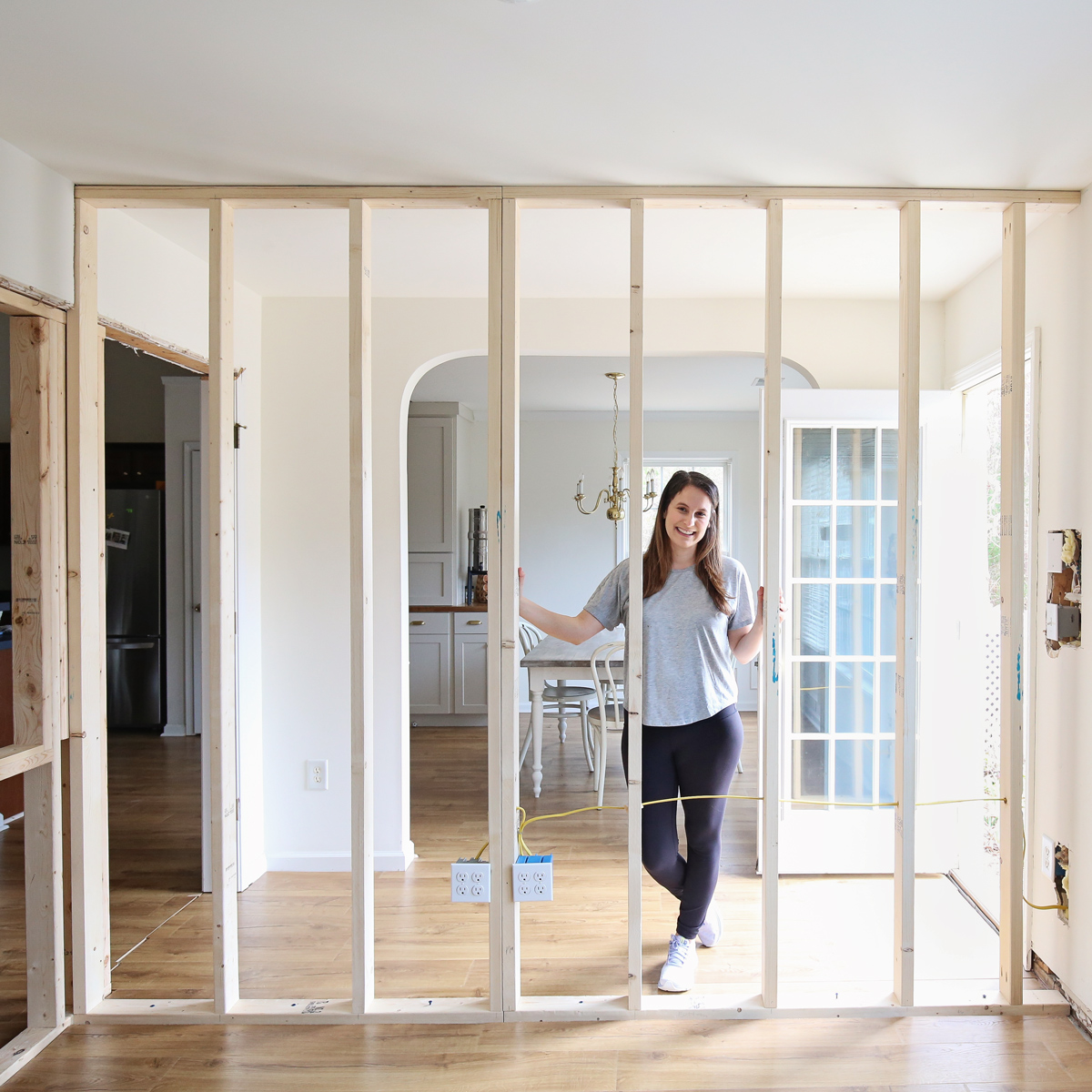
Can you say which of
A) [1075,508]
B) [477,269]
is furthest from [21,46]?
[1075,508]

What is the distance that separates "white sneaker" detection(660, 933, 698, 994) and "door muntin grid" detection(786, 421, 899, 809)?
1.09m

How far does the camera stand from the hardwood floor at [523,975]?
206 centimetres

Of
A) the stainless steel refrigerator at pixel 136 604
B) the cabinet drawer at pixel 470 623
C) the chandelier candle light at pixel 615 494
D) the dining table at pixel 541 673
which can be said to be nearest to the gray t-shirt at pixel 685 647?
the dining table at pixel 541 673

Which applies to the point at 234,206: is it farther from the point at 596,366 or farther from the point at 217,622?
the point at 596,366

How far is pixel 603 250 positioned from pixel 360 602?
150 centimetres

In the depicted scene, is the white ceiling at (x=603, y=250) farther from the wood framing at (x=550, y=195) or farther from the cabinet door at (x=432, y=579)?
the cabinet door at (x=432, y=579)

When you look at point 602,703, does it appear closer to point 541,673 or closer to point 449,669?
point 541,673

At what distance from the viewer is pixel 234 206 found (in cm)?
237

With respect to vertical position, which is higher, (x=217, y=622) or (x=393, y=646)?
(x=217, y=622)

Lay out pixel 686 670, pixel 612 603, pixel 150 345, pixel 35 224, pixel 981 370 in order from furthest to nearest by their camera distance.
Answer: pixel 981 370
pixel 150 345
pixel 612 603
pixel 686 670
pixel 35 224

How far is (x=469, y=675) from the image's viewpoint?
6312mm

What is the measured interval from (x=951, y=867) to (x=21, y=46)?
4054mm

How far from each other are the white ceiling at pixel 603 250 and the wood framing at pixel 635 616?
0.35 m

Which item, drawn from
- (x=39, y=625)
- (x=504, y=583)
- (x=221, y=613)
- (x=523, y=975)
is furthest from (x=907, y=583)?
(x=39, y=625)
